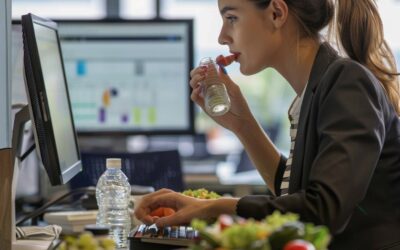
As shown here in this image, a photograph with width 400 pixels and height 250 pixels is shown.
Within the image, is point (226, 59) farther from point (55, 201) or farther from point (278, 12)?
point (55, 201)

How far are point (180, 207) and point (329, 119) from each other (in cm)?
32

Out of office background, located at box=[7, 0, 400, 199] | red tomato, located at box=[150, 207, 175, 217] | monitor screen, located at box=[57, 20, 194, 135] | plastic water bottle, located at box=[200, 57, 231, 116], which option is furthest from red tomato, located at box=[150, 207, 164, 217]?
office background, located at box=[7, 0, 400, 199]

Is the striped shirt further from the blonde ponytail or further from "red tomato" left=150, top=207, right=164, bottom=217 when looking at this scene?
"red tomato" left=150, top=207, right=164, bottom=217

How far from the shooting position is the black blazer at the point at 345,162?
1.37 m

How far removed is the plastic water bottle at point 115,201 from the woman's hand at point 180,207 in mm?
363

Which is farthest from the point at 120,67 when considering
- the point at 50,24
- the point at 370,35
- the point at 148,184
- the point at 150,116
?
the point at 370,35

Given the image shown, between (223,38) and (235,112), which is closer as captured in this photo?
(223,38)

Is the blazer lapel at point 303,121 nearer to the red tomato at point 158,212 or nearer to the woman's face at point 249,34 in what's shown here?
the woman's face at point 249,34

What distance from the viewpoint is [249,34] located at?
1.75 m

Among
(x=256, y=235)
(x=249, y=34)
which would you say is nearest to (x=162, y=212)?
(x=249, y=34)

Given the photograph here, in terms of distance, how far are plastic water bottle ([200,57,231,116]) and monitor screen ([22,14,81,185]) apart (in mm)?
356

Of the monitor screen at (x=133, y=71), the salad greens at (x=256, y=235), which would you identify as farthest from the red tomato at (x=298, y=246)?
the monitor screen at (x=133, y=71)

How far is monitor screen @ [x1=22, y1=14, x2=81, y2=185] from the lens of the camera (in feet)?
5.49

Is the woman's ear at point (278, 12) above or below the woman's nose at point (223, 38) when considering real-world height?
above
